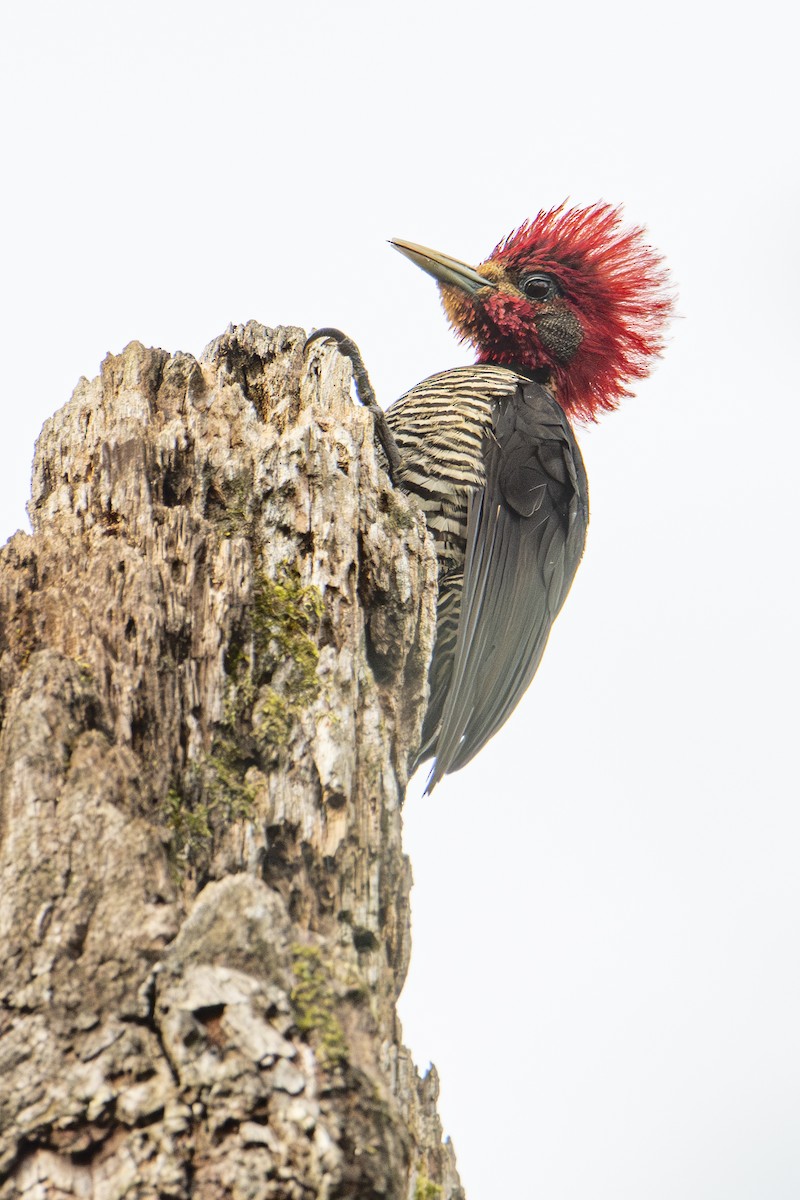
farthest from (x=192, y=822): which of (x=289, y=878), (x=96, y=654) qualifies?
(x=96, y=654)

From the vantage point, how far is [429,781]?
4.18 m

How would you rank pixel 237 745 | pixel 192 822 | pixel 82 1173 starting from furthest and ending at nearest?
pixel 237 745, pixel 192 822, pixel 82 1173

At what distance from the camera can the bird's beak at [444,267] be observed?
5773mm

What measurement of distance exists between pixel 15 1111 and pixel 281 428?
2057 millimetres

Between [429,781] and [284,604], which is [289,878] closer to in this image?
[284,604]

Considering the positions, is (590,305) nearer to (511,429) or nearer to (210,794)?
(511,429)

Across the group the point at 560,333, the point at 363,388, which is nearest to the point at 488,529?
the point at 363,388

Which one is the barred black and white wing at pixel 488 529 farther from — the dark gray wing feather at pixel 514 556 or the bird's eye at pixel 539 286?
the bird's eye at pixel 539 286

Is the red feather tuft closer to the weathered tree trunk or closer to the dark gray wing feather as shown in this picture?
the dark gray wing feather

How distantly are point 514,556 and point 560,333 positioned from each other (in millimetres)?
1520

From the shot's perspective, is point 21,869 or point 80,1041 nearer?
point 80,1041

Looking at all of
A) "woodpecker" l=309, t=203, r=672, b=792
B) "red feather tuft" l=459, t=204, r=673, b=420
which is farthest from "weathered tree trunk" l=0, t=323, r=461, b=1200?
"red feather tuft" l=459, t=204, r=673, b=420

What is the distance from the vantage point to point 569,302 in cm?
580

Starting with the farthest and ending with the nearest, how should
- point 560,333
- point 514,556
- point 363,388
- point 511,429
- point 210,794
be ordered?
point 560,333
point 511,429
point 514,556
point 363,388
point 210,794
